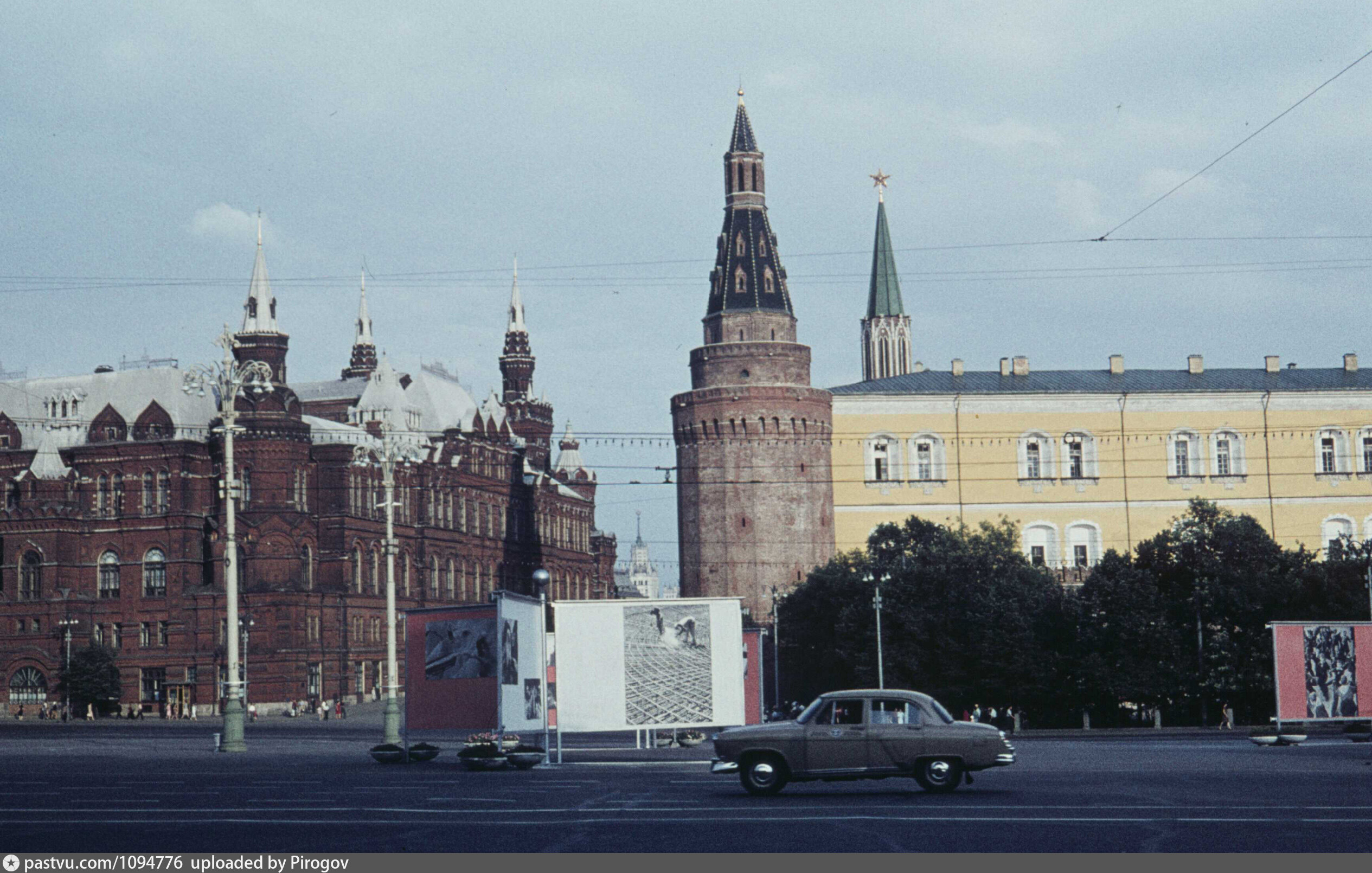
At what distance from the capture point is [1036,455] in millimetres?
90875

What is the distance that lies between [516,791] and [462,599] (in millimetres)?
92241

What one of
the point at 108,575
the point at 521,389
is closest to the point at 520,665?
the point at 108,575

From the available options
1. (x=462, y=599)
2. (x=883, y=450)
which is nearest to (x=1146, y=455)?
(x=883, y=450)

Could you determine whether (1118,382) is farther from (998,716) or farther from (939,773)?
(939,773)

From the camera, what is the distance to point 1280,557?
206 feet

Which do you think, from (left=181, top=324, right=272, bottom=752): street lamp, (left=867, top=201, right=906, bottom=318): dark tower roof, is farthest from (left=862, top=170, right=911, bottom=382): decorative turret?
(left=181, top=324, right=272, bottom=752): street lamp

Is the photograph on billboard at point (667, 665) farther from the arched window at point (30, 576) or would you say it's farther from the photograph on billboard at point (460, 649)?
the arched window at point (30, 576)

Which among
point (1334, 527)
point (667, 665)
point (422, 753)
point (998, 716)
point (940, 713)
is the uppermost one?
point (1334, 527)

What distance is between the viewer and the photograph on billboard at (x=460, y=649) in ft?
101

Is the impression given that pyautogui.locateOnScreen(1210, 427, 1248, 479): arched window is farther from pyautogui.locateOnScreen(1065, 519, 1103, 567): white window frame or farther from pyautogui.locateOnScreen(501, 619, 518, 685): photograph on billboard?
pyautogui.locateOnScreen(501, 619, 518, 685): photograph on billboard

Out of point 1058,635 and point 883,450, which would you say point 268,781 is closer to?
point 1058,635

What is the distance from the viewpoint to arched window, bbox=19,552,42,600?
9325 cm

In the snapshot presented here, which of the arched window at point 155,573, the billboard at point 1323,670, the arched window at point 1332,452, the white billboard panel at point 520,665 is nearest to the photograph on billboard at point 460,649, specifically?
the white billboard panel at point 520,665

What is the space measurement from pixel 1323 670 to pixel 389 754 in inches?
818
